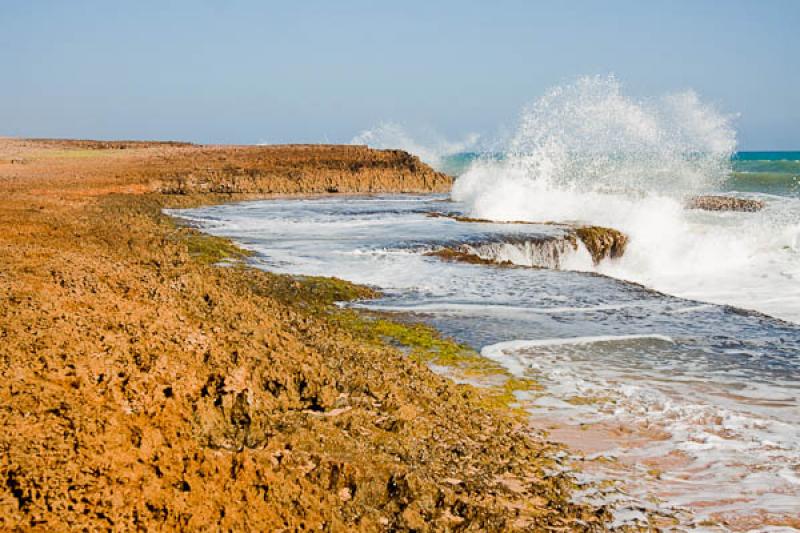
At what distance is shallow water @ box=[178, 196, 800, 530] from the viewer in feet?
15.0

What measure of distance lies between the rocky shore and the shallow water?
0.55 metres

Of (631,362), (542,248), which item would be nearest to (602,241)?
(542,248)

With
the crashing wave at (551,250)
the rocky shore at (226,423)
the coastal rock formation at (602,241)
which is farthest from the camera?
the coastal rock formation at (602,241)

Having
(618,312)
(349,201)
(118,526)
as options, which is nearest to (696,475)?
(118,526)

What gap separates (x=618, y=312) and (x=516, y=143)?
55.5 feet

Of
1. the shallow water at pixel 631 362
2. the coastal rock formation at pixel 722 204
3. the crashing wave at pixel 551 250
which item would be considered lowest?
the shallow water at pixel 631 362

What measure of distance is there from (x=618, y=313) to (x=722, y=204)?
25081mm

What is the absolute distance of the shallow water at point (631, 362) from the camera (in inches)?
180

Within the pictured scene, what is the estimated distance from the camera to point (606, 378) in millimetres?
6609

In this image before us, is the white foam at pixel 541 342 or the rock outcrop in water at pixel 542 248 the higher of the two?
the rock outcrop in water at pixel 542 248

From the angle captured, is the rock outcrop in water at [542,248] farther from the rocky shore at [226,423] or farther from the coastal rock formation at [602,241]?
the rocky shore at [226,423]

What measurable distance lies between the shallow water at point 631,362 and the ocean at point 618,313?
0.07 feet

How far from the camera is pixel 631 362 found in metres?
7.23

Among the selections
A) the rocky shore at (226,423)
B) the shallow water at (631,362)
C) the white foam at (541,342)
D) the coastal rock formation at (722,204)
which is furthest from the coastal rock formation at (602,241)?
the coastal rock formation at (722,204)
